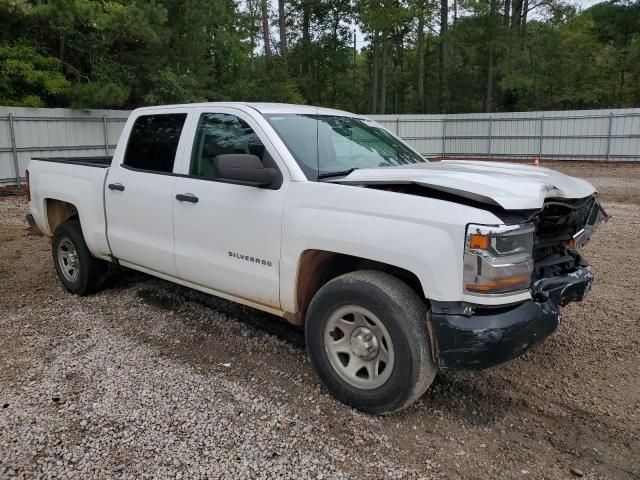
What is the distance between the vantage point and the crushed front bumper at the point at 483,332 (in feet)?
9.38

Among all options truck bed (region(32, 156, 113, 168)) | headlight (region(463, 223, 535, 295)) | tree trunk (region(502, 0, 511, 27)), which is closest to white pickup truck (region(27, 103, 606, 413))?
headlight (region(463, 223, 535, 295))

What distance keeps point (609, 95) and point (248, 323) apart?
129ft

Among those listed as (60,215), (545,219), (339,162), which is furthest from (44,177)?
(545,219)

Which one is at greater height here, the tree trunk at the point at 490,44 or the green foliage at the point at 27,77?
the tree trunk at the point at 490,44

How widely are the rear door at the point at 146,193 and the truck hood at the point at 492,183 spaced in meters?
1.69

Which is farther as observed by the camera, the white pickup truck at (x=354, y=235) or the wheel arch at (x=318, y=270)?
the wheel arch at (x=318, y=270)

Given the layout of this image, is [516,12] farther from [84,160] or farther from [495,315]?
[495,315]

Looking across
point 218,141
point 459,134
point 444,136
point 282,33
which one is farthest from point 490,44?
point 218,141

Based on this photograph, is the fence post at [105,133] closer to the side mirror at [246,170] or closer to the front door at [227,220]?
the front door at [227,220]

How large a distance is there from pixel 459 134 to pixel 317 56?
64.6 feet

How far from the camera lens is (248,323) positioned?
483cm

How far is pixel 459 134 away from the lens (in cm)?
2652

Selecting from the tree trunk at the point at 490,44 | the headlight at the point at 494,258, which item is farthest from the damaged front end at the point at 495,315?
the tree trunk at the point at 490,44

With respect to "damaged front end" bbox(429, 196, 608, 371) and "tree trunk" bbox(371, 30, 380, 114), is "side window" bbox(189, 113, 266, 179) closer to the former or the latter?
"damaged front end" bbox(429, 196, 608, 371)
